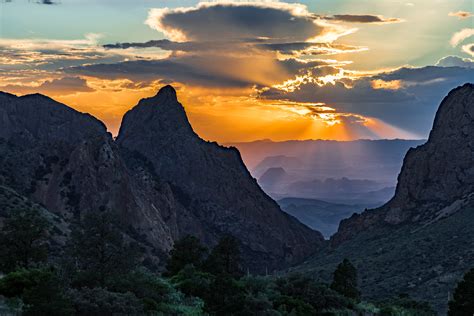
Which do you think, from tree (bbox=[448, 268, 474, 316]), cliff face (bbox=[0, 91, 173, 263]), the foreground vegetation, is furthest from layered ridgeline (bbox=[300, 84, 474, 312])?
cliff face (bbox=[0, 91, 173, 263])

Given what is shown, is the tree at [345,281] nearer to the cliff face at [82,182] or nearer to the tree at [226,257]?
the tree at [226,257]

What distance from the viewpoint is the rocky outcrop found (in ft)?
498

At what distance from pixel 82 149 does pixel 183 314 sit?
129649 millimetres

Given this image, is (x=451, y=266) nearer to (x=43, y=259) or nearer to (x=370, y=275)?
(x=370, y=275)

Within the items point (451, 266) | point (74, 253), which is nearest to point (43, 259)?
point (74, 253)

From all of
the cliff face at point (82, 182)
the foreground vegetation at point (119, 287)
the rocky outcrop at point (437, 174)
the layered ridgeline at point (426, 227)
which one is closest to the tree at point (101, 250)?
the foreground vegetation at point (119, 287)

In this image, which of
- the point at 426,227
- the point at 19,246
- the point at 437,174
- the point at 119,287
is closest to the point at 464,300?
the point at 119,287

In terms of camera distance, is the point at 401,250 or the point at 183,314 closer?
the point at 183,314

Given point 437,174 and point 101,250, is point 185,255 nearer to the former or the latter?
point 101,250

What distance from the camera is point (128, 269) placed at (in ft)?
119

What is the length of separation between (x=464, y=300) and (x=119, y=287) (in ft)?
79.5

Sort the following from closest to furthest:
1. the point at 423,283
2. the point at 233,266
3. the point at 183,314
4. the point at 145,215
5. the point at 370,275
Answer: the point at 183,314 < the point at 233,266 < the point at 423,283 < the point at 370,275 < the point at 145,215

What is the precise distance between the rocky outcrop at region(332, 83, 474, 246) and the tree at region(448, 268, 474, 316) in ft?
346

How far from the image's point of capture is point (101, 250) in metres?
37.5
